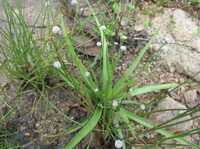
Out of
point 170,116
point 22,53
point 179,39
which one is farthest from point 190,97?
point 22,53

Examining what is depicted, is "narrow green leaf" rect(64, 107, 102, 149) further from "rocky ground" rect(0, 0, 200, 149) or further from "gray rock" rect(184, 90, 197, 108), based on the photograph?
"gray rock" rect(184, 90, 197, 108)

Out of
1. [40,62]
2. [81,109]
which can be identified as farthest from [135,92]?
[40,62]

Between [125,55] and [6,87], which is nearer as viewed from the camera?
→ [6,87]

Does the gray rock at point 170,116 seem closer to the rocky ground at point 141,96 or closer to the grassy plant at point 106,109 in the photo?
the rocky ground at point 141,96

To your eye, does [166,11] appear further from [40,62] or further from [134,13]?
[40,62]

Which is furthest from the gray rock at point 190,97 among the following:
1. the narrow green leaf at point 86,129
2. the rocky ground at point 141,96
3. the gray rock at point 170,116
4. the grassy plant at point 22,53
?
the grassy plant at point 22,53

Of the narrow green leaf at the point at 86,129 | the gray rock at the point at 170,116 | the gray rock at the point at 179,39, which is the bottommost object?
the gray rock at the point at 170,116

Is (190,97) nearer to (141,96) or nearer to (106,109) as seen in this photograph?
(141,96)
